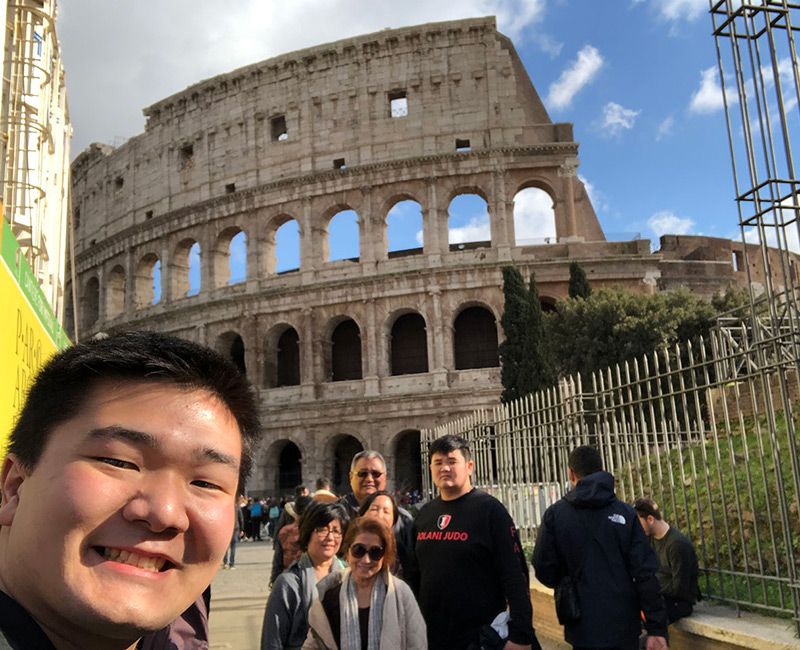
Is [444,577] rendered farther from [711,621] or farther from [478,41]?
[478,41]

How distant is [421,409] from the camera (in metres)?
22.4

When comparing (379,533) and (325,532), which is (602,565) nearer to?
(379,533)

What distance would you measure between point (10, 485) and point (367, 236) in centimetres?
2382

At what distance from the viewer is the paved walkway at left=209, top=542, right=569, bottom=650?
21.8 ft

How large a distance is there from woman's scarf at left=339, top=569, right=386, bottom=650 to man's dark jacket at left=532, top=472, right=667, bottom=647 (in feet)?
3.50

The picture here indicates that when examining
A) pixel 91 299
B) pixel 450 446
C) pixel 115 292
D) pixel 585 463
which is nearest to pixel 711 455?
pixel 585 463

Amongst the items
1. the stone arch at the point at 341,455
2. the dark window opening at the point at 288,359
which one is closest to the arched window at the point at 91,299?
the dark window opening at the point at 288,359

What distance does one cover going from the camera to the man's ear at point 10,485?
961 millimetres

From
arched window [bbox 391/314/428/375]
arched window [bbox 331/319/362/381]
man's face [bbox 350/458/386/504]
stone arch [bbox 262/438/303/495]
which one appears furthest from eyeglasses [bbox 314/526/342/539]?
arched window [bbox 331/319/362/381]

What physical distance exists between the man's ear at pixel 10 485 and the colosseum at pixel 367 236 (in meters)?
21.0

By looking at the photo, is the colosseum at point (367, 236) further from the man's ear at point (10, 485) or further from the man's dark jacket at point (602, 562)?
the man's ear at point (10, 485)

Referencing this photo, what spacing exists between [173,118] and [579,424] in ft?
85.7

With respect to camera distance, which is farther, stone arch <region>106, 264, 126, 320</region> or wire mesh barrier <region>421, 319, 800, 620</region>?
stone arch <region>106, 264, 126, 320</region>

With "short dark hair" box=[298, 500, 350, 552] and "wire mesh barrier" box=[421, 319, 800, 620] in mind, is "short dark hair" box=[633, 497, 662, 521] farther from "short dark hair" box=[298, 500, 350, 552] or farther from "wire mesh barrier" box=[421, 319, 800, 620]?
"short dark hair" box=[298, 500, 350, 552]
